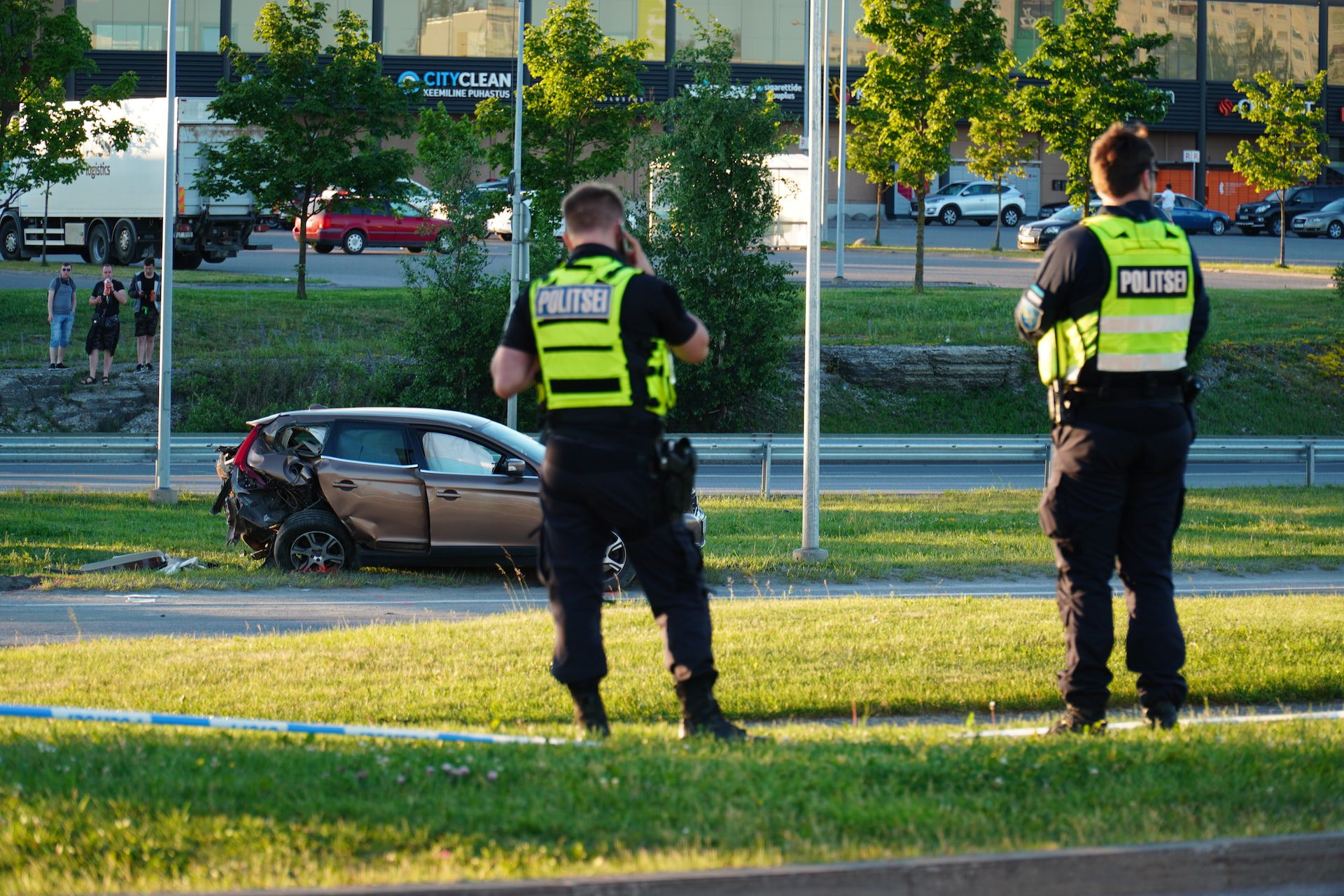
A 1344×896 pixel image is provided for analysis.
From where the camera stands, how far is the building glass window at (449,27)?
56094mm

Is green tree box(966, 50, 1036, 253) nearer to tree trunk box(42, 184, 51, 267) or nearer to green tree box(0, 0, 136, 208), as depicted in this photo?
green tree box(0, 0, 136, 208)

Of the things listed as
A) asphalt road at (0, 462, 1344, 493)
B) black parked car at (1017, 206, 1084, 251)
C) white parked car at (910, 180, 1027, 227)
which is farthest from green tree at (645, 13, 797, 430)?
white parked car at (910, 180, 1027, 227)

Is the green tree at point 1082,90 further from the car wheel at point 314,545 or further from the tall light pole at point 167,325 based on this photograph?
the car wheel at point 314,545

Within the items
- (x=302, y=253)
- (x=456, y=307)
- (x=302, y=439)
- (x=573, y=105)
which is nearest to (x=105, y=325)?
(x=302, y=253)

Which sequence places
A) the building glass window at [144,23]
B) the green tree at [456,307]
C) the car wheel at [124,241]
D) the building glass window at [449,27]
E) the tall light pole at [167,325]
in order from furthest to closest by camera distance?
1. the building glass window at [449,27]
2. the building glass window at [144,23]
3. the car wheel at [124,241]
4. the green tree at [456,307]
5. the tall light pole at [167,325]

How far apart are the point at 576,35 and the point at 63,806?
87.5 feet

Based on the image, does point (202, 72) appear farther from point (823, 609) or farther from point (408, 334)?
point (823, 609)

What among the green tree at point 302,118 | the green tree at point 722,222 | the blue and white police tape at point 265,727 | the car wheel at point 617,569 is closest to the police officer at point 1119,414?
the blue and white police tape at point 265,727

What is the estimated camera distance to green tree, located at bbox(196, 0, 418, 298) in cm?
2809

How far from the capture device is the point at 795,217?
27219mm

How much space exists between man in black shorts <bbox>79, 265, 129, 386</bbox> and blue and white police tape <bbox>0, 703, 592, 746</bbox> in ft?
66.3

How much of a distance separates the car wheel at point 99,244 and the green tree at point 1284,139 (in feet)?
99.3

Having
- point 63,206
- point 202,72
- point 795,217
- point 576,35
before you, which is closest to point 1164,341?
point 795,217

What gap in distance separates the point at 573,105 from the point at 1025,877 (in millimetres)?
26667
